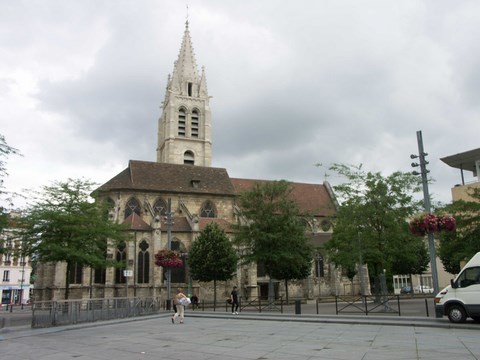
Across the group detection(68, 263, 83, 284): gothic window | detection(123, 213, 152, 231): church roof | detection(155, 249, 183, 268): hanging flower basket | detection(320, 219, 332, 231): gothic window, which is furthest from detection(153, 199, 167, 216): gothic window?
detection(320, 219, 332, 231): gothic window

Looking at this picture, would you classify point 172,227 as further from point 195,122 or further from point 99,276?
point 195,122

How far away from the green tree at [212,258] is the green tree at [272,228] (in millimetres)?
5125

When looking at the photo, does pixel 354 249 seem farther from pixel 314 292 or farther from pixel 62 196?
pixel 314 292

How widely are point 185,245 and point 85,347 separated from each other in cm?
2916

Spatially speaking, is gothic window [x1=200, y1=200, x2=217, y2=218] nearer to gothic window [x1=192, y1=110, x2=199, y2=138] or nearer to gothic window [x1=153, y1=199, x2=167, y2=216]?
gothic window [x1=153, y1=199, x2=167, y2=216]

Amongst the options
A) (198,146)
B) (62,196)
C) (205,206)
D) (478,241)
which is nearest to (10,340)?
(62,196)

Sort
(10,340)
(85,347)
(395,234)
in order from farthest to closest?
1. (395,234)
2. (10,340)
3. (85,347)

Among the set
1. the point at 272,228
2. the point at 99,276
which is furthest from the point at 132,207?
the point at 272,228

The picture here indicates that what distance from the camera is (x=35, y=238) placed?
27172 millimetres

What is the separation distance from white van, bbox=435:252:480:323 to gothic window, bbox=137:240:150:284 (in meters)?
28.7

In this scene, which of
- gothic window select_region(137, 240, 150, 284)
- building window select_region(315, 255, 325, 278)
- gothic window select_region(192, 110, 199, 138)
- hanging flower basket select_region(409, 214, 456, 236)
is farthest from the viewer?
gothic window select_region(192, 110, 199, 138)

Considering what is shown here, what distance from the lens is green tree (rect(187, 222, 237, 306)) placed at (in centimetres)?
3488

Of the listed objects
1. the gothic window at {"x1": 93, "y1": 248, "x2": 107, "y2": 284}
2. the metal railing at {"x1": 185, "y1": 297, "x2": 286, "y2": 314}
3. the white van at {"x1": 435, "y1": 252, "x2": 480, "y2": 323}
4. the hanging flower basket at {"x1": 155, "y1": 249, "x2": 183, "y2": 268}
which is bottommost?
the metal railing at {"x1": 185, "y1": 297, "x2": 286, "y2": 314}

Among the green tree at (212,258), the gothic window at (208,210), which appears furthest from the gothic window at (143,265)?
the gothic window at (208,210)
